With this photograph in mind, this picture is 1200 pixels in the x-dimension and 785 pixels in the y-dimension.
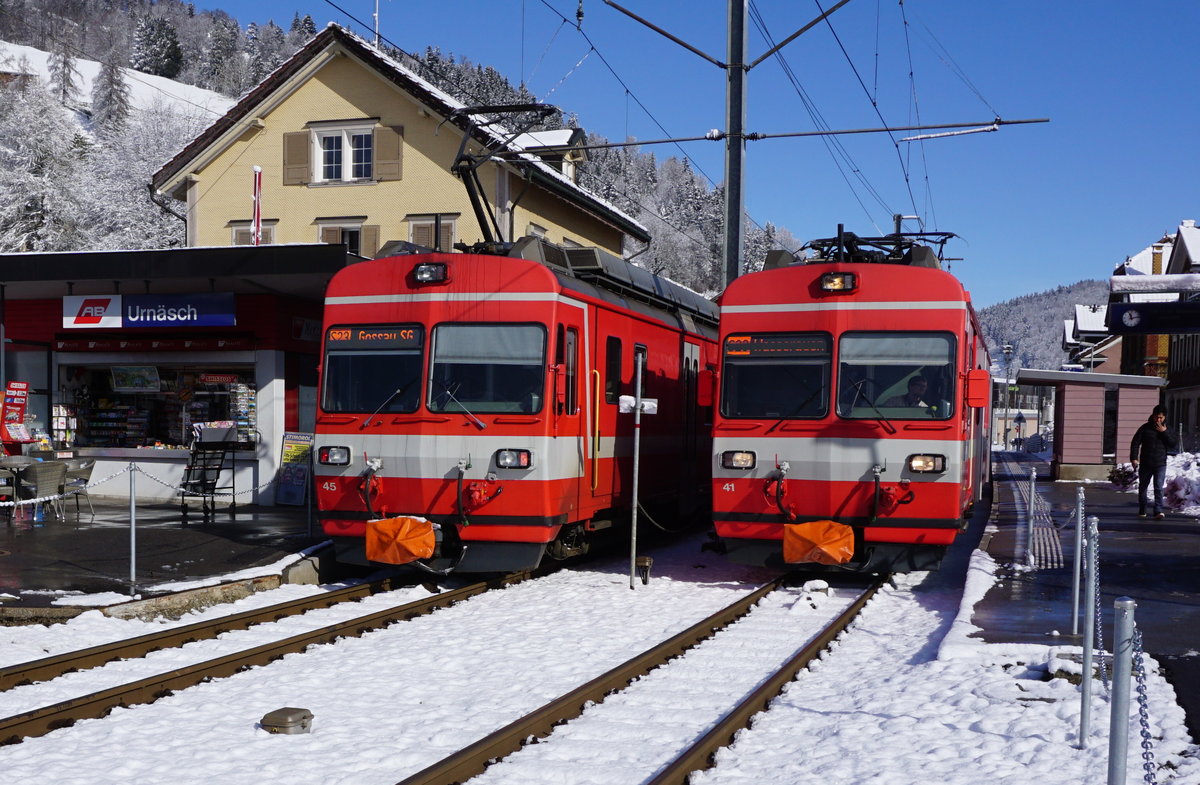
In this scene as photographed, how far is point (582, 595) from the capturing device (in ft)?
37.0

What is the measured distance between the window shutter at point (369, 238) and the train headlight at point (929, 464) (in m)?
18.1

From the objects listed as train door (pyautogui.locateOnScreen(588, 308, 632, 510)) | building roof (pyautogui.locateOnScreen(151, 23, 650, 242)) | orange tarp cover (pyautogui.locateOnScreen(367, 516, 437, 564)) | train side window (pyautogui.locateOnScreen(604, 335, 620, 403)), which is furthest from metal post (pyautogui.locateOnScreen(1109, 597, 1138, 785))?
building roof (pyautogui.locateOnScreen(151, 23, 650, 242))

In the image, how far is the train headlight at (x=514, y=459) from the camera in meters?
10.6

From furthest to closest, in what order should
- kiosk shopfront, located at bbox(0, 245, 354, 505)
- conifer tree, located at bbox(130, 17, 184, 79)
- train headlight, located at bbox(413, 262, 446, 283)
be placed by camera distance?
conifer tree, located at bbox(130, 17, 184, 79), kiosk shopfront, located at bbox(0, 245, 354, 505), train headlight, located at bbox(413, 262, 446, 283)

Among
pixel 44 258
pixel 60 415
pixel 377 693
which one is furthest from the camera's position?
pixel 60 415

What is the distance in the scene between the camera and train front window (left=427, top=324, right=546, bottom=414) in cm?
1072

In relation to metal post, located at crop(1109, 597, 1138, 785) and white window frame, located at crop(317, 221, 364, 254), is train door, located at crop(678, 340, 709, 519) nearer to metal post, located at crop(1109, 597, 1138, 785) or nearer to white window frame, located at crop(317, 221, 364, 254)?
metal post, located at crop(1109, 597, 1138, 785)

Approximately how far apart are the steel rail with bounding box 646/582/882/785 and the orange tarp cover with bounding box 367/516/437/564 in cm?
370

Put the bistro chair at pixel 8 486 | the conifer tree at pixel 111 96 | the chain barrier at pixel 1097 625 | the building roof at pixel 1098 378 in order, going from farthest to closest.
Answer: the conifer tree at pixel 111 96
the building roof at pixel 1098 378
the bistro chair at pixel 8 486
the chain barrier at pixel 1097 625

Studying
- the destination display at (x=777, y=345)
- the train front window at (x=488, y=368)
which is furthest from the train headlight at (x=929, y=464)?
the train front window at (x=488, y=368)

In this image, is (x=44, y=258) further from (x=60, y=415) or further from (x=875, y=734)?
(x=875, y=734)

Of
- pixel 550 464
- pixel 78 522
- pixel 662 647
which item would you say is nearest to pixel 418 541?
pixel 550 464

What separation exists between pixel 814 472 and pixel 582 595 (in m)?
2.57

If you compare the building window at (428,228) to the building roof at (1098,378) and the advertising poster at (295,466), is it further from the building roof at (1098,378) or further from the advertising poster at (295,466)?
the building roof at (1098,378)
